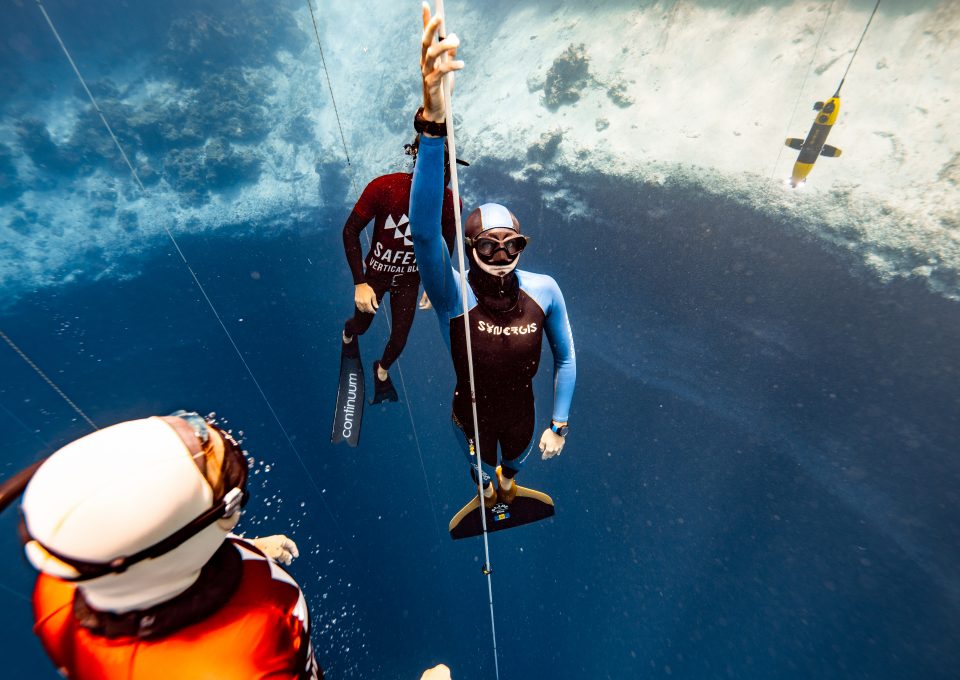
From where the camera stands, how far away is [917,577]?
5.48 meters

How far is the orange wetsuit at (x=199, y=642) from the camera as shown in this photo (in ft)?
2.88

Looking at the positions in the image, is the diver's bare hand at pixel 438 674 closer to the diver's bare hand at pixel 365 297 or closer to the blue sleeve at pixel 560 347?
the blue sleeve at pixel 560 347

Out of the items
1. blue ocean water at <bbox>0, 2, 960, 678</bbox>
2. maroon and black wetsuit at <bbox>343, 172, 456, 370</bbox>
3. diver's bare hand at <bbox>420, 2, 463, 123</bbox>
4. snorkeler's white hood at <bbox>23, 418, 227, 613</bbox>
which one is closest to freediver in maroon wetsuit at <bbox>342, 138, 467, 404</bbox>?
maroon and black wetsuit at <bbox>343, 172, 456, 370</bbox>

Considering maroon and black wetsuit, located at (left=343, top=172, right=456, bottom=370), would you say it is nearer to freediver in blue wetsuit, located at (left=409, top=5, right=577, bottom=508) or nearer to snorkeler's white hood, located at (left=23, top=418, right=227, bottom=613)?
freediver in blue wetsuit, located at (left=409, top=5, right=577, bottom=508)

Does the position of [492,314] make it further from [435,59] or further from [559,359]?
[435,59]

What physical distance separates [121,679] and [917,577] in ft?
28.6

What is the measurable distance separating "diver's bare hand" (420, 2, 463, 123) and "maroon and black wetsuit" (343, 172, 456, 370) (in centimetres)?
136

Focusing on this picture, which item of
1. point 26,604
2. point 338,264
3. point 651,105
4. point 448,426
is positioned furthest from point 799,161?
point 26,604

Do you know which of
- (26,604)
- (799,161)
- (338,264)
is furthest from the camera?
(338,264)

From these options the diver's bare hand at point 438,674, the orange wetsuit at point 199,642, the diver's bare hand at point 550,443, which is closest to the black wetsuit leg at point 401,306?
the diver's bare hand at point 550,443

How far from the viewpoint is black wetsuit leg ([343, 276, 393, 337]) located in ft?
→ 12.7

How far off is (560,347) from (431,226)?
4.24 ft

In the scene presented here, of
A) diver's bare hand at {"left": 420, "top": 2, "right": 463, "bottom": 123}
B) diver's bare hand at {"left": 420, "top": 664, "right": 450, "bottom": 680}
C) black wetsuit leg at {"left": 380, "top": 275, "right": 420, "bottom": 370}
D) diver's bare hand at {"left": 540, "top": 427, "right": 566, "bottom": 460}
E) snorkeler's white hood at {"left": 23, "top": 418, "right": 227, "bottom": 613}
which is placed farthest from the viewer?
black wetsuit leg at {"left": 380, "top": 275, "right": 420, "bottom": 370}

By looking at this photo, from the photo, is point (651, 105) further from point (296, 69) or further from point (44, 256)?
point (44, 256)
